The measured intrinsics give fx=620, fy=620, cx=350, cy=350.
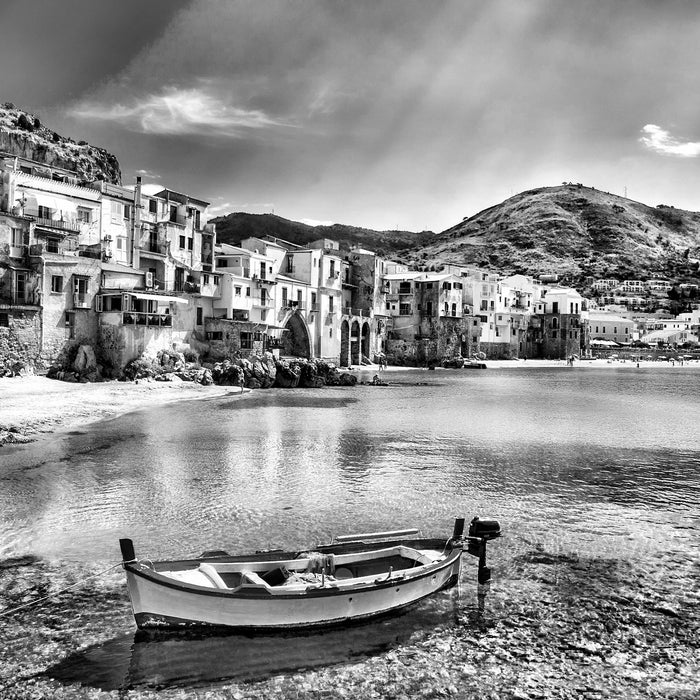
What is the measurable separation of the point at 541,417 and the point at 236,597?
123 feet

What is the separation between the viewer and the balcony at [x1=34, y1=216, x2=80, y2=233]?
169 ft

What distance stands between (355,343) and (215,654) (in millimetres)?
82033

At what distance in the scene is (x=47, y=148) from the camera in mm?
96188

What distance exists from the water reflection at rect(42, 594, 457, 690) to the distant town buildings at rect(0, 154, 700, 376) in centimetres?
4159

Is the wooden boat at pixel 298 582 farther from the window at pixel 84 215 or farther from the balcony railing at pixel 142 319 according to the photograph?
the window at pixel 84 215

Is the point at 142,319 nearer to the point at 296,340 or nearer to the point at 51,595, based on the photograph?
the point at 296,340

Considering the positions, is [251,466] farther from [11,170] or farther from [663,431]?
[11,170]

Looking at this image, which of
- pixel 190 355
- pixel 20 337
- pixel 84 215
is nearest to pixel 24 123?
pixel 84 215

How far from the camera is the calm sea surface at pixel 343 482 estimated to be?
17.2m

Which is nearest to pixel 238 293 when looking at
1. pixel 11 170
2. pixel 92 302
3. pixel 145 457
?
pixel 92 302

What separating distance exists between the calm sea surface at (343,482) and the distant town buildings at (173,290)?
13905 millimetres

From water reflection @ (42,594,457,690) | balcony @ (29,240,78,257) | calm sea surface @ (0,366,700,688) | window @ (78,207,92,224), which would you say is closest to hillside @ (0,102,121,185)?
window @ (78,207,92,224)

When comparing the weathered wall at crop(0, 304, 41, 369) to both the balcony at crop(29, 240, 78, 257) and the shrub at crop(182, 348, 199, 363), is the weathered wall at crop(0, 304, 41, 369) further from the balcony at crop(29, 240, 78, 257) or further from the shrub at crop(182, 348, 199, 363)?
the shrub at crop(182, 348, 199, 363)

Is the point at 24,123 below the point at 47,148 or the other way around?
the other way around
